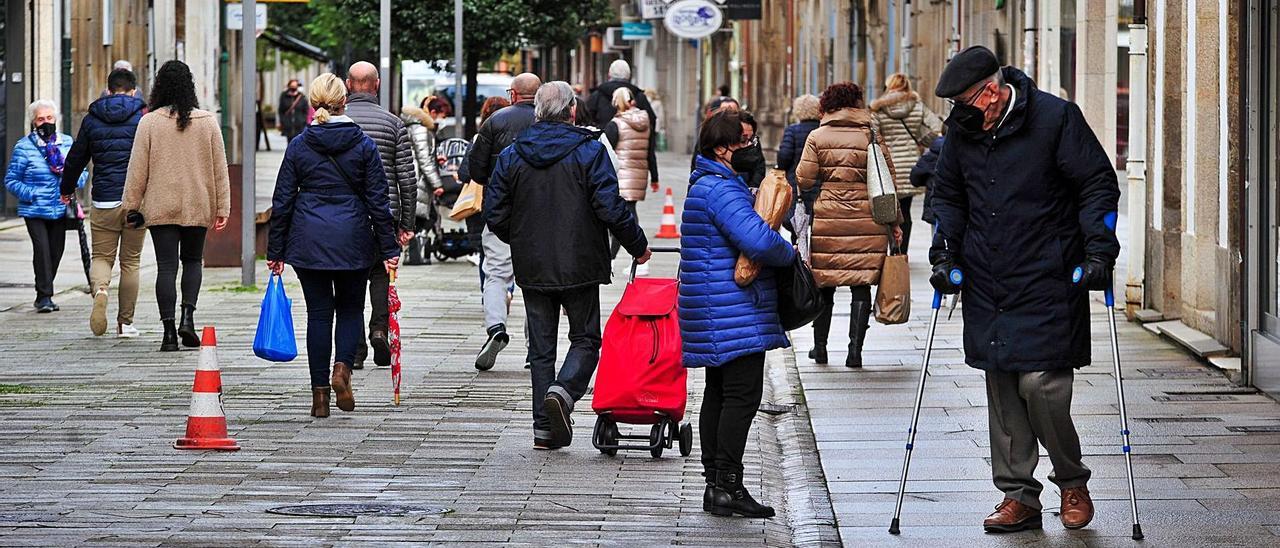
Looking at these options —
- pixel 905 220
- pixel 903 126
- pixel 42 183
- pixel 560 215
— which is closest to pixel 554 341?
pixel 560 215

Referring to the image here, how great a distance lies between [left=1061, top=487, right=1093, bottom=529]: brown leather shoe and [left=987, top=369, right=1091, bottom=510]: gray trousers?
3cm

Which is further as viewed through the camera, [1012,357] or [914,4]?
[914,4]

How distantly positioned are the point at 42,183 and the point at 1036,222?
372 inches

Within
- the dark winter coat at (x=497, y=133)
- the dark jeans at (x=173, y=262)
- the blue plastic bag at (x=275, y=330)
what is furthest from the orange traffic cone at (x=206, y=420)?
the dark jeans at (x=173, y=262)

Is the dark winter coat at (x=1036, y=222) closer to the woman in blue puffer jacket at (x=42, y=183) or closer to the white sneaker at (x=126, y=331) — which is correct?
the white sneaker at (x=126, y=331)

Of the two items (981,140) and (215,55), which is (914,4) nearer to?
(215,55)

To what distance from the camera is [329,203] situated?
10102mm

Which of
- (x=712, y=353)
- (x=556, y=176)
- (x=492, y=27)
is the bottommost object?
(x=712, y=353)

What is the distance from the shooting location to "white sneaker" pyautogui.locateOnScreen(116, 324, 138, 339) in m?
13.6

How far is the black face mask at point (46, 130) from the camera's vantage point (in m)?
14.9

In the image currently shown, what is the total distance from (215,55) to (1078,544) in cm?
3301

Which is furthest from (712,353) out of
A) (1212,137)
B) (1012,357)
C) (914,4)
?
(914,4)

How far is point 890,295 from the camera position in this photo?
40.1ft

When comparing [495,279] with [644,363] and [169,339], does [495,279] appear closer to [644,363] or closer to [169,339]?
[169,339]
